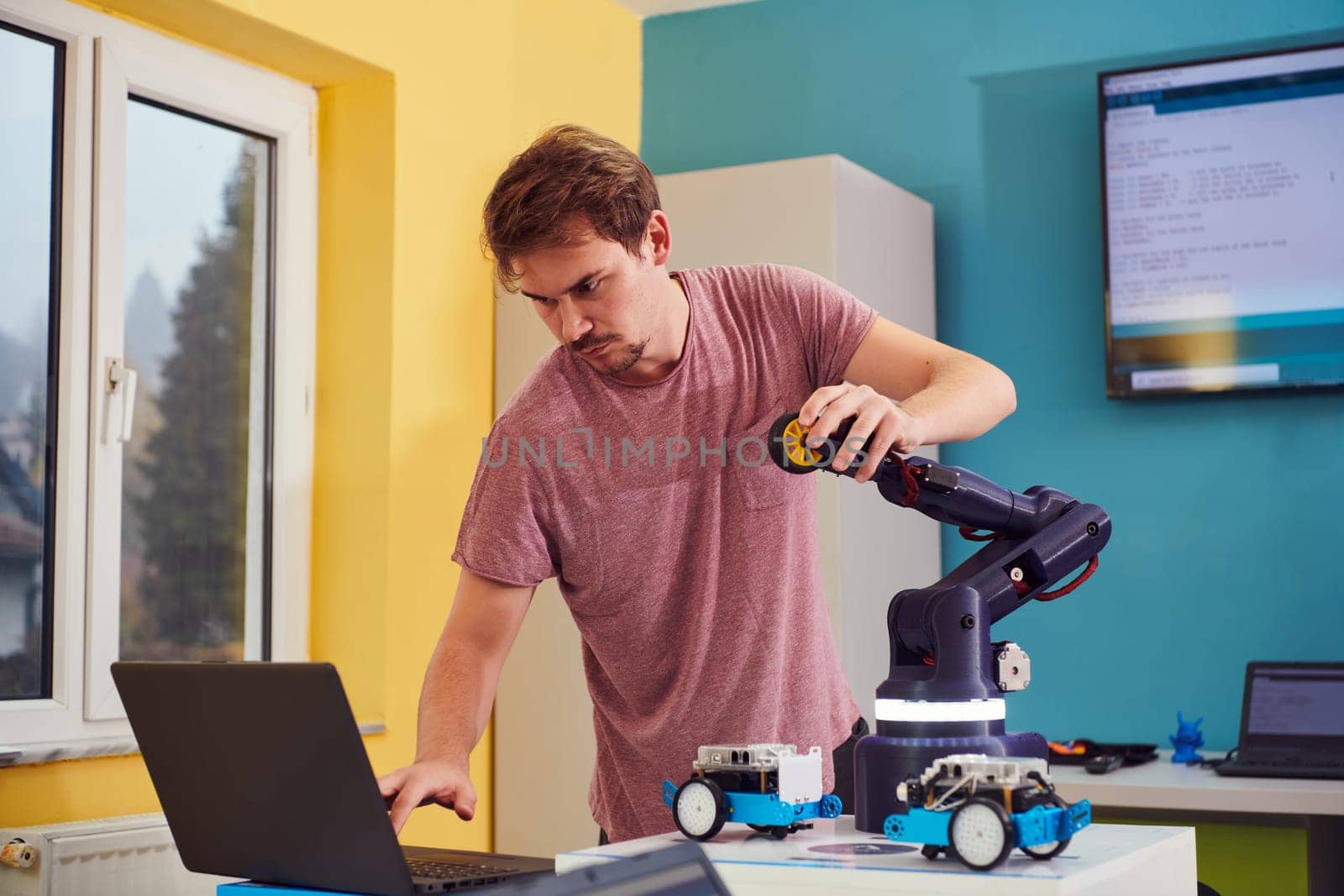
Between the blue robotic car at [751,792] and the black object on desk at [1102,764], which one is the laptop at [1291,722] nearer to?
the black object on desk at [1102,764]

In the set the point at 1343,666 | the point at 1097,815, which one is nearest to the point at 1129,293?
the point at 1343,666

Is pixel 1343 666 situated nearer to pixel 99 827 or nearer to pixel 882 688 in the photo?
pixel 882 688

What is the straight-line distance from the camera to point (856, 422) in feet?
3.53

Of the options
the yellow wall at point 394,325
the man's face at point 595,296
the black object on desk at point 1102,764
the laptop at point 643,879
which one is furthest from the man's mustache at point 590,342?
the black object on desk at point 1102,764

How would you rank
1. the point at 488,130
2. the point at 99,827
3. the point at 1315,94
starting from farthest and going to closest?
the point at 488,130 → the point at 1315,94 → the point at 99,827

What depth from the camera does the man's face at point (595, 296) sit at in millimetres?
1508

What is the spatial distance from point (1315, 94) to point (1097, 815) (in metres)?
1.49

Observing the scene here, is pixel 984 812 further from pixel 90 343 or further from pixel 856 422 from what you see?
pixel 90 343

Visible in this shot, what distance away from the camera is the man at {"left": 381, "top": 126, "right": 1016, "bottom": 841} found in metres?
1.51

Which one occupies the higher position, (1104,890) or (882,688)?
(882,688)

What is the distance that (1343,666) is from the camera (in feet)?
8.12

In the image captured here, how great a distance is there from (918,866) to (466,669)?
0.72 metres

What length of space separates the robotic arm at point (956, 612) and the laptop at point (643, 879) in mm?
342

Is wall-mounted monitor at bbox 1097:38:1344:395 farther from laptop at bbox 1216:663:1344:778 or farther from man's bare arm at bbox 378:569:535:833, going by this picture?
man's bare arm at bbox 378:569:535:833
